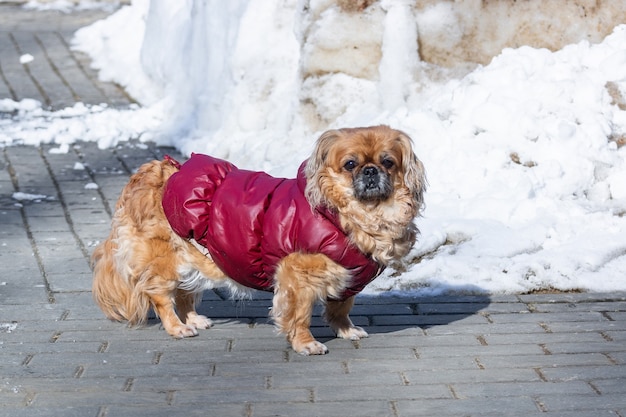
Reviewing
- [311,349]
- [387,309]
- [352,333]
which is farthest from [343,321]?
[387,309]

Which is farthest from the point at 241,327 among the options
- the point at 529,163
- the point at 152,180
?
the point at 529,163

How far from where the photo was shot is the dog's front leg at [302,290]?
15.6 ft

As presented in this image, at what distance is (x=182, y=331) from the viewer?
5129 mm

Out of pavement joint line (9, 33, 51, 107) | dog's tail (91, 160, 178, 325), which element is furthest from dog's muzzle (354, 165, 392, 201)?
pavement joint line (9, 33, 51, 107)

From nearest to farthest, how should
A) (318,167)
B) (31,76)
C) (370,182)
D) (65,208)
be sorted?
(370,182) < (318,167) < (65,208) < (31,76)

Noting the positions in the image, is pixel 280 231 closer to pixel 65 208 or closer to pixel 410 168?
pixel 410 168

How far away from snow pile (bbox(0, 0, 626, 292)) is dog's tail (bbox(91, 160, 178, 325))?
1492 mm

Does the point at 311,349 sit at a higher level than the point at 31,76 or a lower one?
higher

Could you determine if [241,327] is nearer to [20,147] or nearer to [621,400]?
[621,400]

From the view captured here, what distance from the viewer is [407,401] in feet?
13.7

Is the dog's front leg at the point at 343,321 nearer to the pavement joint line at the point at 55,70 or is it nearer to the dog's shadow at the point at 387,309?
the dog's shadow at the point at 387,309

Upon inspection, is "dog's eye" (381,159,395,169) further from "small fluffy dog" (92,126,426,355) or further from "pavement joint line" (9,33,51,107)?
"pavement joint line" (9,33,51,107)

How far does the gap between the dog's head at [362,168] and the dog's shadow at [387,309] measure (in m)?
0.86

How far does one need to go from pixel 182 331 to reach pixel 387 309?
47.5 inches
